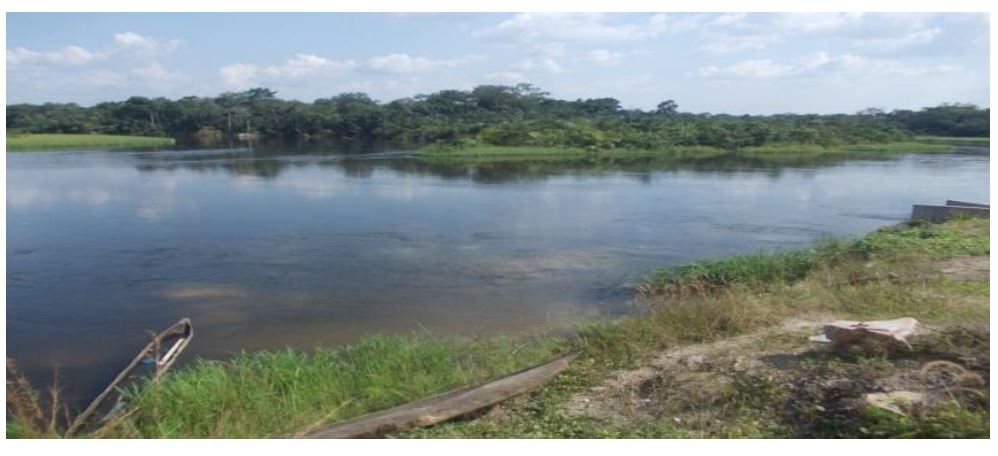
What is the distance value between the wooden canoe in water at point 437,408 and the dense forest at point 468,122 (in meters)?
23.6

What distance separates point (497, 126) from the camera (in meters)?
29.6

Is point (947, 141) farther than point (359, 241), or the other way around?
point (947, 141)

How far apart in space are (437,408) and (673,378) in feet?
3.53

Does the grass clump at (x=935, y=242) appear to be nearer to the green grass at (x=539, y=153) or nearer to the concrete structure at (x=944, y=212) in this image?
the concrete structure at (x=944, y=212)

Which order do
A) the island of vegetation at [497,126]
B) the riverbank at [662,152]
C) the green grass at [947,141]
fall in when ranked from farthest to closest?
1. the island of vegetation at [497,126]
2. the riverbank at [662,152]
3. the green grass at [947,141]

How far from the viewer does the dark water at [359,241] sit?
6.64 metres

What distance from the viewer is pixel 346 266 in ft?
28.7

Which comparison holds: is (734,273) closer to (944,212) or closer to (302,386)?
(302,386)

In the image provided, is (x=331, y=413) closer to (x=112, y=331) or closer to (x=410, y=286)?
(x=112, y=331)

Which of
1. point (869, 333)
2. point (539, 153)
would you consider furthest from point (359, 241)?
point (539, 153)

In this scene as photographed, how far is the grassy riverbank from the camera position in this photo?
11.1ft

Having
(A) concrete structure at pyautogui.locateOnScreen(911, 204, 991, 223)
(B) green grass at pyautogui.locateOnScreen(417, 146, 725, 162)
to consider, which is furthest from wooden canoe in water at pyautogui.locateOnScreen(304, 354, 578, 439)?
(B) green grass at pyautogui.locateOnScreen(417, 146, 725, 162)

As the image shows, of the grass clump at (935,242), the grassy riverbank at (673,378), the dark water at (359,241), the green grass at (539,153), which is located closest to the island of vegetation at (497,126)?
the green grass at (539,153)

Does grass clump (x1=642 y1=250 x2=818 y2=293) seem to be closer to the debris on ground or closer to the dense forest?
the debris on ground
